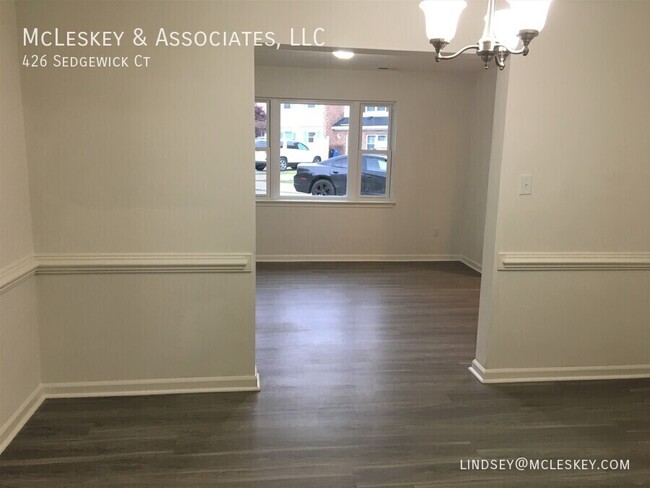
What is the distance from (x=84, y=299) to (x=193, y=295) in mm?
576

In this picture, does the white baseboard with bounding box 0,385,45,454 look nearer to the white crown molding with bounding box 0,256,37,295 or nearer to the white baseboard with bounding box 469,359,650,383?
the white crown molding with bounding box 0,256,37,295

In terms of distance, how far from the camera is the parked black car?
21.5 feet

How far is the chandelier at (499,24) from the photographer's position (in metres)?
1.75

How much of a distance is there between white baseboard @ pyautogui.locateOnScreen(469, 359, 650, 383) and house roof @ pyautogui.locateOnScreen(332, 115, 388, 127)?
394cm

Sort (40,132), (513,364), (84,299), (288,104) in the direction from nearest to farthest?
(40,132) < (84,299) < (513,364) < (288,104)

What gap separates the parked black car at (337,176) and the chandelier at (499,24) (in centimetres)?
452

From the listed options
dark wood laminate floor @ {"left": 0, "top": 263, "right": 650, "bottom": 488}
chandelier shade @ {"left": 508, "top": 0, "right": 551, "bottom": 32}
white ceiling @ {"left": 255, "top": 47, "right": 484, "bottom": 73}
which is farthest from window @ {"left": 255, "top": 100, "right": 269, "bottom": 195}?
chandelier shade @ {"left": 508, "top": 0, "right": 551, "bottom": 32}

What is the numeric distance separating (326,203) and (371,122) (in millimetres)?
1186

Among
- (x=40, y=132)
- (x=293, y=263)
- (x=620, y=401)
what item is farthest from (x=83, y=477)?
(x=293, y=263)

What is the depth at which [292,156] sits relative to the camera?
650 cm

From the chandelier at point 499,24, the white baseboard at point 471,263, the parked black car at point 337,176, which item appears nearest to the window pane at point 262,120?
the parked black car at point 337,176

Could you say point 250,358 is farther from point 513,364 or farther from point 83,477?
point 513,364

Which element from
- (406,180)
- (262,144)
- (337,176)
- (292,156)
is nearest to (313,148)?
(292,156)

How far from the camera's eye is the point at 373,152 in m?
6.51
